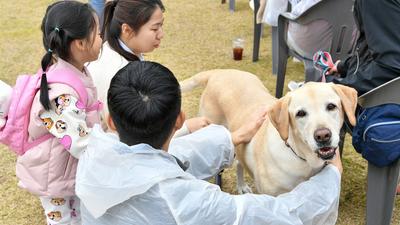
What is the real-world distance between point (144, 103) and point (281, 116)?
870 mm

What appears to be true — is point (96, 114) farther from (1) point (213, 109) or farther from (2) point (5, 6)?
(2) point (5, 6)

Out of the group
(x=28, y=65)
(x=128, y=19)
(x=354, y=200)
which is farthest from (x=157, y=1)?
(x=28, y=65)

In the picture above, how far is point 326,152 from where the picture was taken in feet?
6.61

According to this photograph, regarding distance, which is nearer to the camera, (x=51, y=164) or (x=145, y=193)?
(x=145, y=193)

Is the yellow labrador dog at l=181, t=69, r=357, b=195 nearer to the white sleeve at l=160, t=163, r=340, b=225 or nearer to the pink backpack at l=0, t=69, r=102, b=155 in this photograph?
the white sleeve at l=160, t=163, r=340, b=225

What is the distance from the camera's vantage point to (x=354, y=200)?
2943 mm

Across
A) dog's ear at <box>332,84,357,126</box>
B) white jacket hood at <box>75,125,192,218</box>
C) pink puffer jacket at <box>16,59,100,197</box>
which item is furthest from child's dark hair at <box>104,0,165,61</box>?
white jacket hood at <box>75,125,192,218</box>

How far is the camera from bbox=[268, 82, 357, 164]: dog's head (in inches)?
78.8

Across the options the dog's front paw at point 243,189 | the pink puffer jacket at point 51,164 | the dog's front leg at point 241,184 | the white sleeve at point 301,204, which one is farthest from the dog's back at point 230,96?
the pink puffer jacket at point 51,164

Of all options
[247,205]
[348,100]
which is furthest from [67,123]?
[348,100]

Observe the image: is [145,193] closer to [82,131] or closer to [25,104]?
[82,131]

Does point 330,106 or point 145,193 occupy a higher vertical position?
point 145,193

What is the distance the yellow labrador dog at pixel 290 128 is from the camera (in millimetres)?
2033

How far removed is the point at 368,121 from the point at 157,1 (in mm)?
1349
